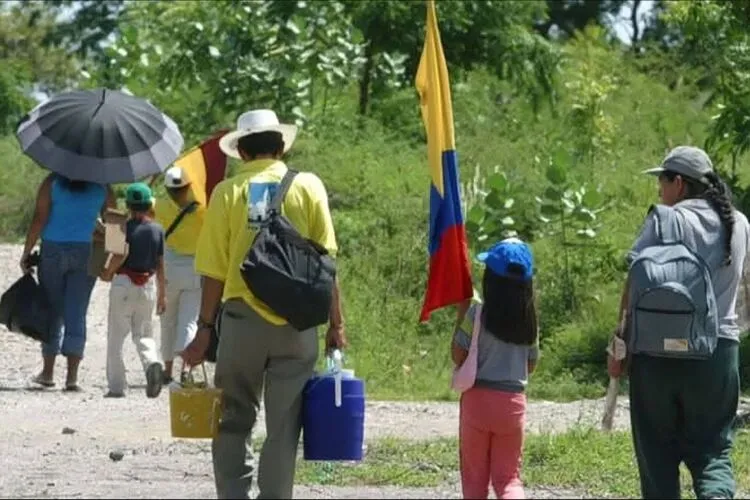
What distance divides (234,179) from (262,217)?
0.85ft

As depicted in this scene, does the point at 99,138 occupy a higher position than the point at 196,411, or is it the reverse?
the point at 99,138

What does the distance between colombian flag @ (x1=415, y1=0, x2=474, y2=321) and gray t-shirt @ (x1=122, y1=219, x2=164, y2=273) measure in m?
4.67

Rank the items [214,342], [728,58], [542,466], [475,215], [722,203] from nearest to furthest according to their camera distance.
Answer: [722,203]
[214,342]
[542,466]
[728,58]
[475,215]

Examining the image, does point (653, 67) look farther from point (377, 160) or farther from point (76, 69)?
point (76, 69)

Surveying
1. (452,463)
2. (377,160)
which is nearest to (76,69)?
(377,160)

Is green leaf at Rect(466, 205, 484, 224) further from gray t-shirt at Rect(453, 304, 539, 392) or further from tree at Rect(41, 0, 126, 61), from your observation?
tree at Rect(41, 0, 126, 61)

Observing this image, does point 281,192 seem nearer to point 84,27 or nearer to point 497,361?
point 497,361

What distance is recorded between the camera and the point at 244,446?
8180mm

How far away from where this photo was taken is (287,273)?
7867mm

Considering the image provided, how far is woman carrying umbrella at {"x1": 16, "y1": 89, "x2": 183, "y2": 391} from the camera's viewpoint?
44.1 feet

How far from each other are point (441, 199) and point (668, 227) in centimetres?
139

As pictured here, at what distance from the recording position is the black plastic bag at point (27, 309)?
13.4m

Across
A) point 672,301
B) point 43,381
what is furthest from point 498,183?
point 672,301

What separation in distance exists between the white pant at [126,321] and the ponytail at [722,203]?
6182 mm
